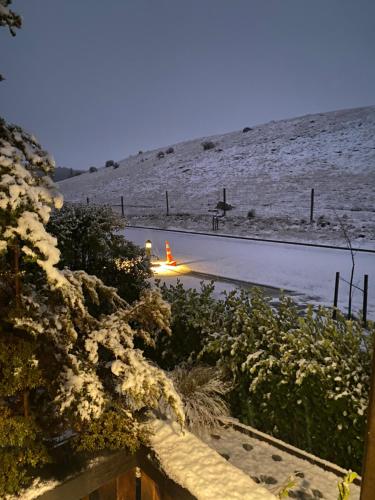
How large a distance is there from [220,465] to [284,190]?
30191mm

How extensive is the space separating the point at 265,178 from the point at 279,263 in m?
25.1

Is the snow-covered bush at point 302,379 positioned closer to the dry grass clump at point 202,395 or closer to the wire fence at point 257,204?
the dry grass clump at point 202,395

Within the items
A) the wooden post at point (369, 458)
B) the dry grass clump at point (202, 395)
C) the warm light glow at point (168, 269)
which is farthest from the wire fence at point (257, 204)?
the wooden post at point (369, 458)

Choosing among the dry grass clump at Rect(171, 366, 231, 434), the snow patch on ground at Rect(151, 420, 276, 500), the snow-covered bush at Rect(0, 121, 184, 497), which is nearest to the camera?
the snow-covered bush at Rect(0, 121, 184, 497)

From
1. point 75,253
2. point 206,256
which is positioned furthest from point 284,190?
point 75,253

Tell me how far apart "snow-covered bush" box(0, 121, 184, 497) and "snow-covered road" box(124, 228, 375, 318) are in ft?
18.3

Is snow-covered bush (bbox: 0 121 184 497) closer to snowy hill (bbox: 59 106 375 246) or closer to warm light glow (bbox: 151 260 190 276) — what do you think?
warm light glow (bbox: 151 260 190 276)

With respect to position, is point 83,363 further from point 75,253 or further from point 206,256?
point 206,256

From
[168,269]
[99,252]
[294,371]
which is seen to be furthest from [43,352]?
[168,269]

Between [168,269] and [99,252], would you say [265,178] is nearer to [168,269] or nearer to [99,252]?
[168,269]

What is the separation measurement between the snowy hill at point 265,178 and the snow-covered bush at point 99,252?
12.5 meters

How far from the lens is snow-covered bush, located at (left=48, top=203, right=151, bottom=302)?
599 centimetres

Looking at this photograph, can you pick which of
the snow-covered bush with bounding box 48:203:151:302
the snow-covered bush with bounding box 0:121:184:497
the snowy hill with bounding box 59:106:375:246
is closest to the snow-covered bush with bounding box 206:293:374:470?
the snow-covered bush with bounding box 0:121:184:497

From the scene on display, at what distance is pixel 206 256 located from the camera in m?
12.3
